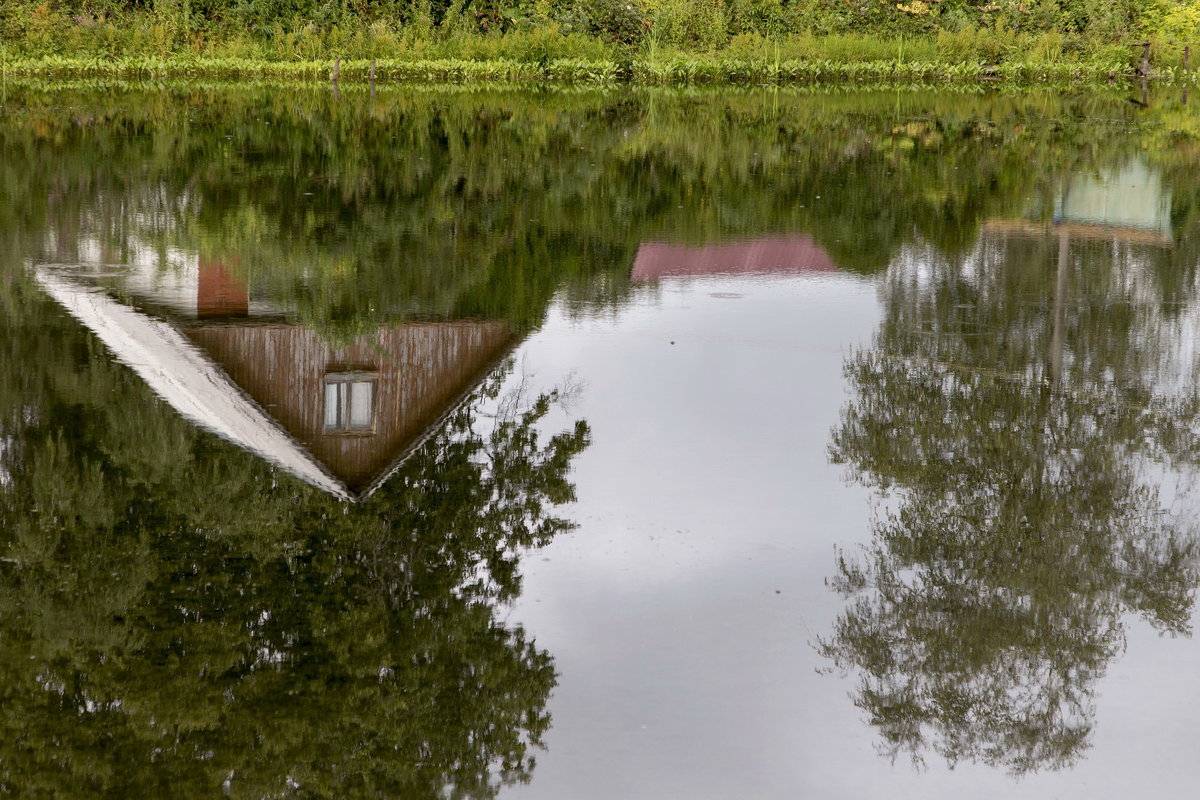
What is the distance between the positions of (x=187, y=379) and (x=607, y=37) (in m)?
33.1

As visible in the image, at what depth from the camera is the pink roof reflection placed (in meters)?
13.9

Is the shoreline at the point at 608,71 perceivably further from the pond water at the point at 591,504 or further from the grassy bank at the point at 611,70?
the pond water at the point at 591,504

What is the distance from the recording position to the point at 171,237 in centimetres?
1396

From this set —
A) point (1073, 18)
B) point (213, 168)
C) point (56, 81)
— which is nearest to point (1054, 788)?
point (213, 168)

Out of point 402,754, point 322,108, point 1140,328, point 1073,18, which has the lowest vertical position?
point 402,754

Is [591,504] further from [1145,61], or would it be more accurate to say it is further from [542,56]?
[1145,61]

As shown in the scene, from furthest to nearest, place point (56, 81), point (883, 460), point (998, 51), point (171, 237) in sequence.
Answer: point (998, 51)
point (56, 81)
point (171, 237)
point (883, 460)

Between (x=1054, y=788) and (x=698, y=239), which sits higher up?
(x=698, y=239)

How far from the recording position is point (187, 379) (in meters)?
9.30

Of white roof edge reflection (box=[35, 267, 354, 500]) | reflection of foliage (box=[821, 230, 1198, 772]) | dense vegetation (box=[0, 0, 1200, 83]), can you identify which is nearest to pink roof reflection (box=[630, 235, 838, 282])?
reflection of foliage (box=[821, 230, 1198, 772])

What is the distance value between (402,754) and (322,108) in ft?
83.7

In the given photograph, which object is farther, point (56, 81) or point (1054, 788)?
point (56, 81)

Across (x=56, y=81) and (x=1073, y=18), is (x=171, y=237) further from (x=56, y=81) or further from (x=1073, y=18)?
(x=1073, y=18)

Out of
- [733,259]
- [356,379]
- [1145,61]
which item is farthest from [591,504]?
[1145,61]
